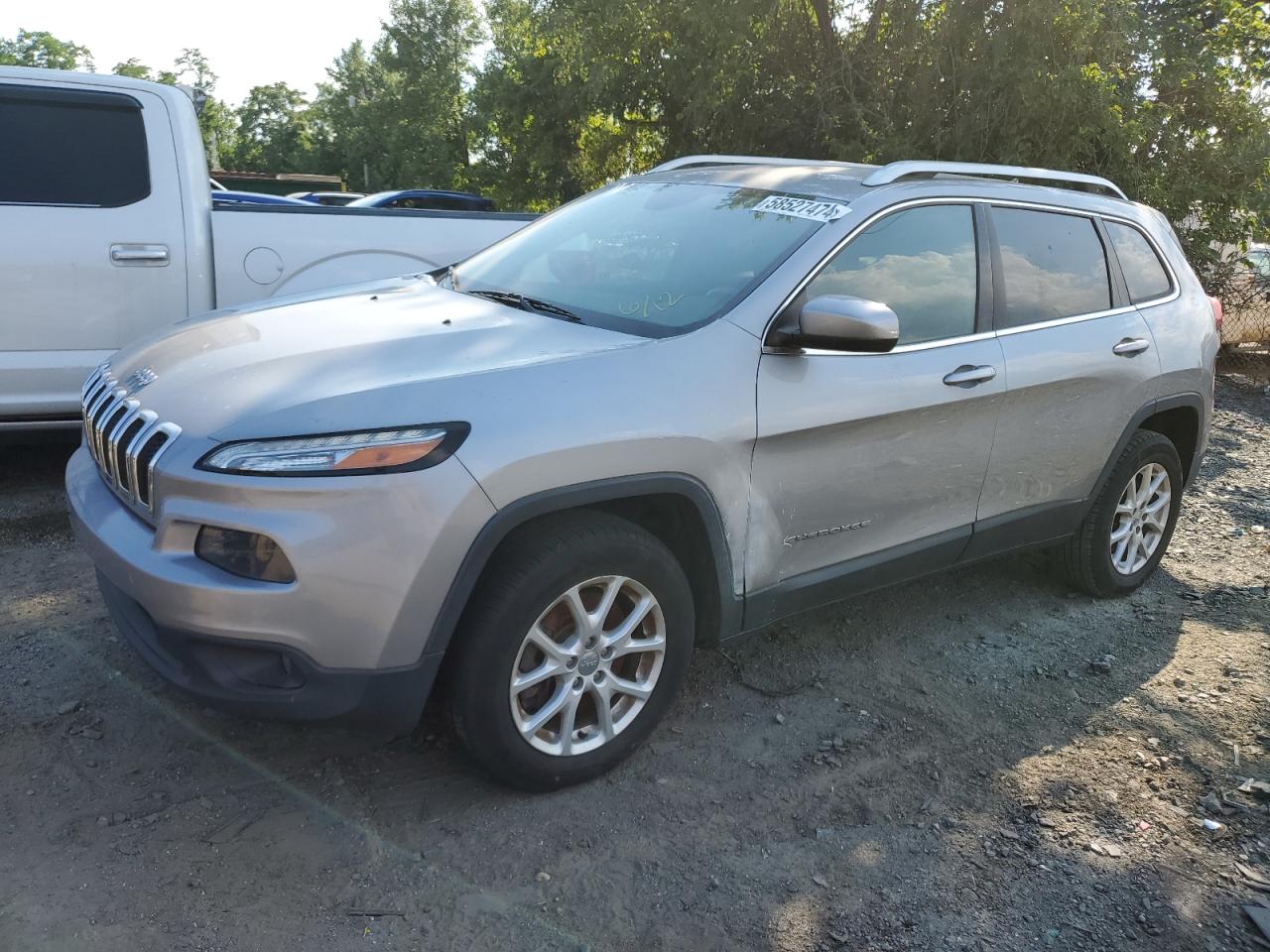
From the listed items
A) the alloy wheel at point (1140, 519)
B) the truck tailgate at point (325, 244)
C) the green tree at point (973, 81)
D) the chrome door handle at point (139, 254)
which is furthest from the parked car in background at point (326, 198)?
the alloy wheel at point (1140, 519)

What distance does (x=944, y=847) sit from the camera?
9.62ft

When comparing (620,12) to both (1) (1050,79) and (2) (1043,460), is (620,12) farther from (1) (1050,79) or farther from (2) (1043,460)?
(2) (1043,460)

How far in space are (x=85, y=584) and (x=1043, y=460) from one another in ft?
12.2

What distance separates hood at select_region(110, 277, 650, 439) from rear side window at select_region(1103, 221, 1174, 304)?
100 inches

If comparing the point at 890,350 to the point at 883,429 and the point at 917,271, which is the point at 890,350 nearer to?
the point at 883,429

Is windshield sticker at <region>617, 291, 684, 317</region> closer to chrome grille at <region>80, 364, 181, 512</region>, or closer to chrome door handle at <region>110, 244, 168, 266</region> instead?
chrome grille at <region>80, 364, 181, 512</region>

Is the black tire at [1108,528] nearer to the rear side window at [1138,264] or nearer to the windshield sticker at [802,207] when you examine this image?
the rear side window at [1138,264]

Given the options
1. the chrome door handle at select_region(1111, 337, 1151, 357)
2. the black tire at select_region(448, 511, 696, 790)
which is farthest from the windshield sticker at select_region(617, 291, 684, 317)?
the chrome door handle at select_region(1111, 337, 1151, 357)

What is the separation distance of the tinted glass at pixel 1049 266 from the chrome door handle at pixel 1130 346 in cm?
16

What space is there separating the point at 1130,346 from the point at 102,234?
453 centimetres

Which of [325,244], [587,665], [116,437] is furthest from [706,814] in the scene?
[325,244]

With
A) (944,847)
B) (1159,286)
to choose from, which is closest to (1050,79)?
(1159,286)

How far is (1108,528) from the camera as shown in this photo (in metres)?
4.55

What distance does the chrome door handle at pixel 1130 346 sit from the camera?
4266mm
